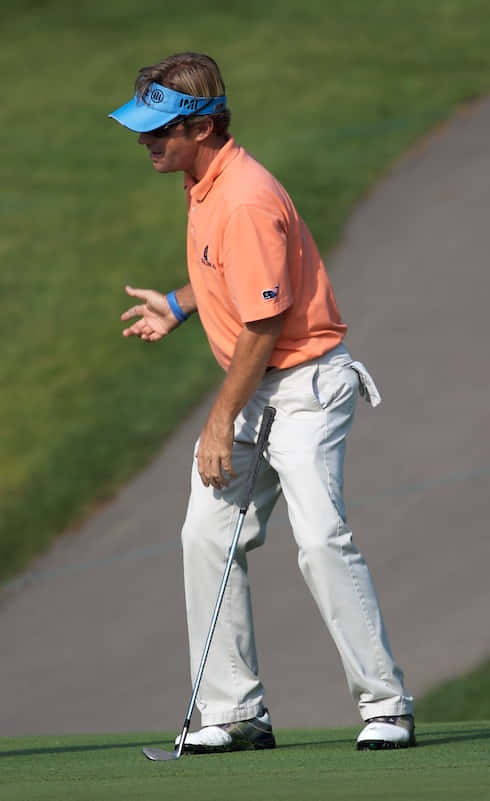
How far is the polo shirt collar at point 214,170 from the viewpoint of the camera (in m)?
4.87

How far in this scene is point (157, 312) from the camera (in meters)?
5.55

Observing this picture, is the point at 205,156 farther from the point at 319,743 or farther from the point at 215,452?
the point at 319,743

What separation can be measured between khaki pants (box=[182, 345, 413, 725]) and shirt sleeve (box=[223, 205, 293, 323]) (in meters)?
0.32

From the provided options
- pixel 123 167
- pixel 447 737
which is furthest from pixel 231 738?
pixel 123 167

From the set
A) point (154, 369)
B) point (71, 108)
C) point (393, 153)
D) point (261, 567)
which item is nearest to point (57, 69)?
point (71, 108)

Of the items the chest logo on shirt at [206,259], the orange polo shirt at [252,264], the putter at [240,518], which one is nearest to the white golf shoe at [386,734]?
the putter at [240,518]

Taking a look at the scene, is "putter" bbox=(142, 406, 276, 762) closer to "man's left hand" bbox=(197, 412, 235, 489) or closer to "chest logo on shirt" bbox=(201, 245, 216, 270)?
"man's left hand" bbox=(197, 412, 235, 489)

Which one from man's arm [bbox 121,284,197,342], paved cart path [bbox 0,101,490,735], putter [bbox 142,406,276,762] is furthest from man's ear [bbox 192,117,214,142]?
paved cart path [bbox 0,101,490,735]

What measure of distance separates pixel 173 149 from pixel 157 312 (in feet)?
2.49

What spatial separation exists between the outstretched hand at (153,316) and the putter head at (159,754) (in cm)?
142

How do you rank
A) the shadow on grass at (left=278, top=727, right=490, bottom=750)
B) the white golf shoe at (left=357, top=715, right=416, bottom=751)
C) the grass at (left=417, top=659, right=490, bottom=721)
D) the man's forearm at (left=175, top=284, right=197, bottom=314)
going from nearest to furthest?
the white golf shoe at (left=357, top=715, right=416, bottom=751)
the shadow on grass at (left=278, top=727, right=490, bottom=750)
the man's forearm at (left=175, top=284, right=197, bottom=314)
the grass at (left=417, top=659, right=490, bottom=721)

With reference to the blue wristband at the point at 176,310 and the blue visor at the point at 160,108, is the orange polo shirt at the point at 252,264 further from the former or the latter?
the blue wristband at the point at 176,310

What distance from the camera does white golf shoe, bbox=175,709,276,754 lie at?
4.96 m

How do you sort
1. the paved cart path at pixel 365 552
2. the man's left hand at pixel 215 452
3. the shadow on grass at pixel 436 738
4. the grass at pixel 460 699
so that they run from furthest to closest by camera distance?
1. the paved cart path at pixel 365 552
2. the grass at pixel 460 699
3. the shadow on grass at pixel 436 738
4. the man's left hand at pixel 215 452
